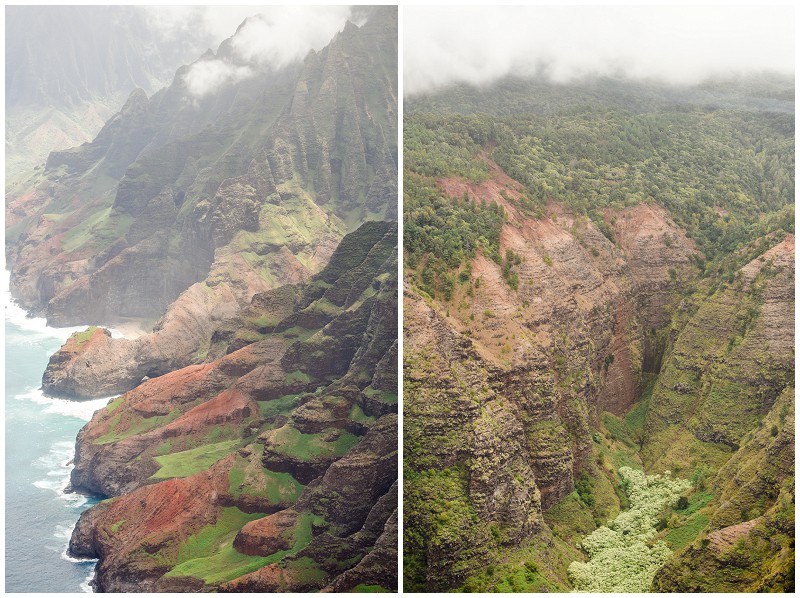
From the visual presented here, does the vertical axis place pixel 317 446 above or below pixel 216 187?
below

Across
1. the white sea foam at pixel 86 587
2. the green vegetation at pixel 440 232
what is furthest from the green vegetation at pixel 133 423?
the green vegetation at pixel 440 232

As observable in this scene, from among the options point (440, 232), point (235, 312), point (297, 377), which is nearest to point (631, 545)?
point (440, 232)

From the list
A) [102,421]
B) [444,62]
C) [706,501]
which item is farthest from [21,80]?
[706,501]

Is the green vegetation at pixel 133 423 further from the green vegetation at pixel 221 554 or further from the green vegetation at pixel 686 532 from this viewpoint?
the green vegetation at pixel 686 532

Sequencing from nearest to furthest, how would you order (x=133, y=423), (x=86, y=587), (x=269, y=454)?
(x=86, y=587)
(x=269, y=454)
(x=133, y=423)

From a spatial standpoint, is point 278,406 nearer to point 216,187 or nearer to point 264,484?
point 264,484

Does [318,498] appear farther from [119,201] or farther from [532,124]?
[532,124]

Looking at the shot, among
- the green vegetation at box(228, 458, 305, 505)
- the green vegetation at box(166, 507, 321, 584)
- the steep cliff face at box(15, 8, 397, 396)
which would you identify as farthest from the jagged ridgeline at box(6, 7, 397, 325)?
the green vegetation at box(166, 507, 321, 584)
